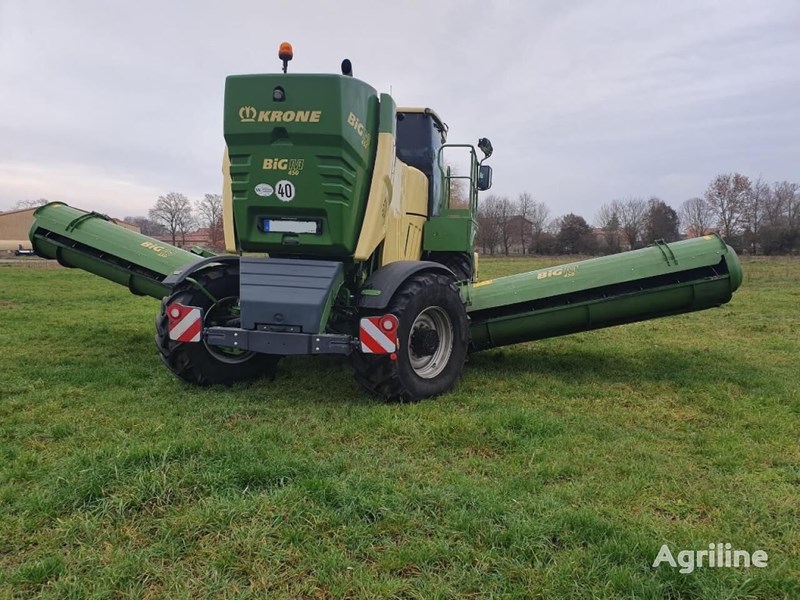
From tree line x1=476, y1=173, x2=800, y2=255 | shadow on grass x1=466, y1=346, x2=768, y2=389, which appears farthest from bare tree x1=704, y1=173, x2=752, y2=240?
shadow on grass x1=466, y1=346, x2=768, y2=389

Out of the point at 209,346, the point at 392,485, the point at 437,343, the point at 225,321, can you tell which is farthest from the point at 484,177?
the point at 392,485

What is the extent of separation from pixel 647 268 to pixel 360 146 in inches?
123

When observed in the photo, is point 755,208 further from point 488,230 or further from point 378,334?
point 378,334

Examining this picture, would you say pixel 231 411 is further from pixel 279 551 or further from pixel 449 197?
pixel 449 197

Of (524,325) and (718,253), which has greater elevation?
(718,253)

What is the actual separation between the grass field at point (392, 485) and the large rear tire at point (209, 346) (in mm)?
230

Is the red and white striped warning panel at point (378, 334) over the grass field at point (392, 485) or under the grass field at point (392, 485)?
over

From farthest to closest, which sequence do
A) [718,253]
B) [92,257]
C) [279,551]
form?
[92,257]
[718,253]
[279,551]

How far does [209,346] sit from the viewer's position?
17.7 feet

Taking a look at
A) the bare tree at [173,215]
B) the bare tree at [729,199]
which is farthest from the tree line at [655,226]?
the bare tree at [173,215]

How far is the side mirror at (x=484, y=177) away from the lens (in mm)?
7742

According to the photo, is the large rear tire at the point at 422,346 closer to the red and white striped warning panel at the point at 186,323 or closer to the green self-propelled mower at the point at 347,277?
the green self-propelled mower at the point at 347,277

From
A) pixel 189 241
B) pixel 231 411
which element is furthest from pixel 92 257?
pixel 189 241

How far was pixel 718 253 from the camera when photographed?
5.82 m
